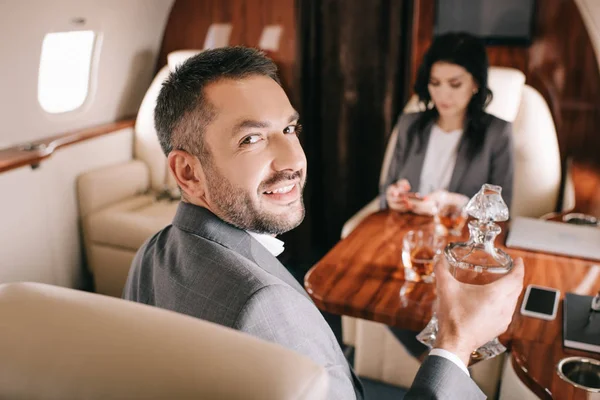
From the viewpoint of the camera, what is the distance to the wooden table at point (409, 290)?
4.65ft

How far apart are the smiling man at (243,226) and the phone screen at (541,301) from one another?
38 cm

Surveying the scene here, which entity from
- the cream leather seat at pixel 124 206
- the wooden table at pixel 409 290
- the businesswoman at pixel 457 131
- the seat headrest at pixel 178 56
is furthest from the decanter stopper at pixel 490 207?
the seat headrest at pixel 178 56

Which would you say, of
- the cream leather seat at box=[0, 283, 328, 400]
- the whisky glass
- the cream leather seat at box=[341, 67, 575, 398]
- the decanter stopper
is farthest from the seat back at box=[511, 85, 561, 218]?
the cream leather seat at box=[0, 283, 328, 400]

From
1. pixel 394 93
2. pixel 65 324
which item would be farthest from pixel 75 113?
pixel 65 324

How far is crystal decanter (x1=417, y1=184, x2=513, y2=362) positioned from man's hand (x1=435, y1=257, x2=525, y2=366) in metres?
0.11

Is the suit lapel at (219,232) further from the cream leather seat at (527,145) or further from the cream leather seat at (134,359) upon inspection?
the cream leather seat at (527,145)

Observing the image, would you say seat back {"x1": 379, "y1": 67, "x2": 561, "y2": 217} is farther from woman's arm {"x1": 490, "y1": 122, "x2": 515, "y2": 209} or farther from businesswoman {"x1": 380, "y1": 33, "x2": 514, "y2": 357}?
woman's arm {"x1": 490, "y1": 122, "x2": 515, "y2": 209}

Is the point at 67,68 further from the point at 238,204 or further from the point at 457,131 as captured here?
the point at 238,204

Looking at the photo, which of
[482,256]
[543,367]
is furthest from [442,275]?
[543,367]

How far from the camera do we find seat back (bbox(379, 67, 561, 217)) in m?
3.11

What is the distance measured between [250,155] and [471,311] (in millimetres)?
591

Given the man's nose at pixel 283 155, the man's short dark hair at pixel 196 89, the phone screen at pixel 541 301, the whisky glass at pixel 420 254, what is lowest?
the phone screen at pixel 541 301

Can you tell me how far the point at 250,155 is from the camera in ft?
4.38

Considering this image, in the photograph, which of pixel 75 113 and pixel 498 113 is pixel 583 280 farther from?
pixel 75 113
